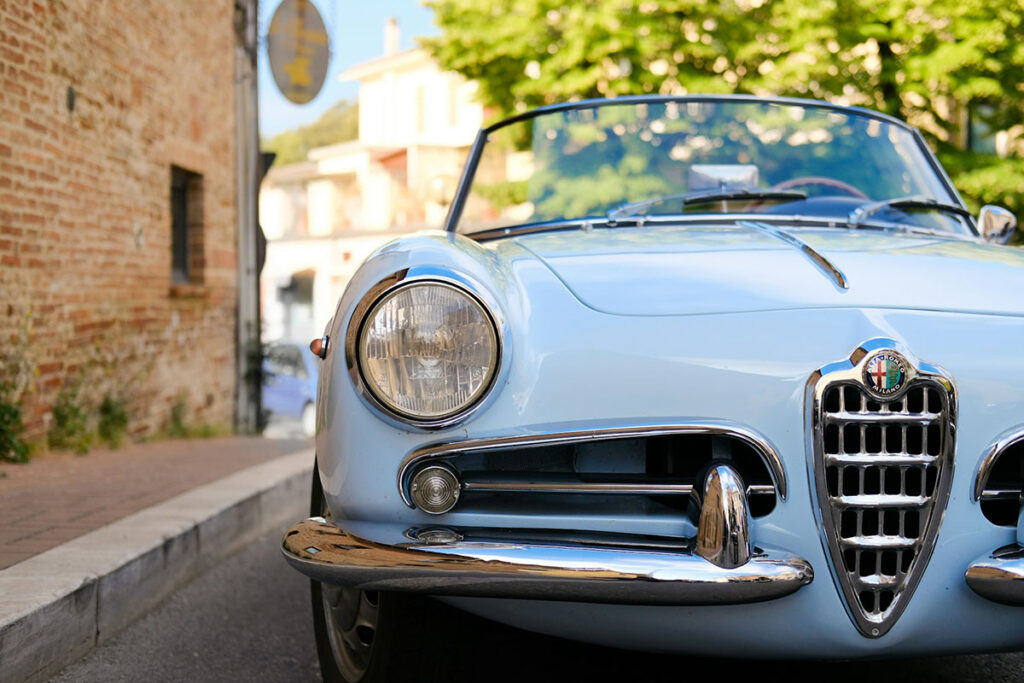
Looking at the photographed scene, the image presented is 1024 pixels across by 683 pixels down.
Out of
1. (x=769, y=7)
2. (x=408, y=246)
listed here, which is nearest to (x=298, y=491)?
(x=408, y=246)

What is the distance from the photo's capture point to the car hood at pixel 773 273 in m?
2.19

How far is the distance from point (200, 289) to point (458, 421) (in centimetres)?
783

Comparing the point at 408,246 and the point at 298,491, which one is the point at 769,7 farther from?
the point at 408,246

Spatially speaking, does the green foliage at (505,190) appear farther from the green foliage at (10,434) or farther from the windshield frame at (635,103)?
the green foliage at (10,434)

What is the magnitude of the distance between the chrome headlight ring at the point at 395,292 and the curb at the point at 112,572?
1.19 meters

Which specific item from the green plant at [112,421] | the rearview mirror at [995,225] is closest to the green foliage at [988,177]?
the green plant at [112,421]

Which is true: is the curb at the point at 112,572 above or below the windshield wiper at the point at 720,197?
below

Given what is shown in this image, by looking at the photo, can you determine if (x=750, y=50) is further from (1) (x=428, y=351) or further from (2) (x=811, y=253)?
(1) (x=428, y=351)

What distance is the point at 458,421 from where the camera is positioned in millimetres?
2082

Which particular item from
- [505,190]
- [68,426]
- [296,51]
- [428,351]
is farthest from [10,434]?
[296,51]

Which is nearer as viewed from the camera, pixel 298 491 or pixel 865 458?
pixel 865 458

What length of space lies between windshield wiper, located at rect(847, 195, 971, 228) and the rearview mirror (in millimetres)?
56

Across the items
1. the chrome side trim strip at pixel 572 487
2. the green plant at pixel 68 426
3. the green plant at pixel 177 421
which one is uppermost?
the chrome side trim strip at pixel 572 487

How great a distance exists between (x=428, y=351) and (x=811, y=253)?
34.0 inches
